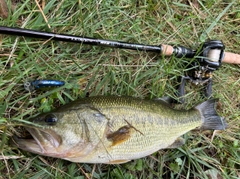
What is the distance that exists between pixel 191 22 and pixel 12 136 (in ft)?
7.48

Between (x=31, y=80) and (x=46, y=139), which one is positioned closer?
(x=46, y=139)

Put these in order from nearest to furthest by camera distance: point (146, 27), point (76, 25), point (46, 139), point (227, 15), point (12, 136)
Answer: point (46, 139) < point (12, 136) < point (76, 25) < point (146, 27) < point (227, 15)

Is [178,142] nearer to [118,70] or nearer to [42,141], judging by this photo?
[118,70]

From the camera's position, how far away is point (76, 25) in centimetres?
322

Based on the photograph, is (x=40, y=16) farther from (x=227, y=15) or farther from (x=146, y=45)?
(x=227, y=15)

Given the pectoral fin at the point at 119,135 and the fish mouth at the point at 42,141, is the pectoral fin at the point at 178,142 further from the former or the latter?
the fish mouth at the point at 42,141

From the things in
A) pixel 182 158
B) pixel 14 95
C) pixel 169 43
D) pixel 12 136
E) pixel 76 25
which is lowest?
pixel 182 158

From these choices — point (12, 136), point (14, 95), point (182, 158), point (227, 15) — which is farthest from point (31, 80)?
point (227, 15)

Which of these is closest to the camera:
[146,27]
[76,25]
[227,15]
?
[76,25]

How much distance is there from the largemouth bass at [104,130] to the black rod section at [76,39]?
1.79ft

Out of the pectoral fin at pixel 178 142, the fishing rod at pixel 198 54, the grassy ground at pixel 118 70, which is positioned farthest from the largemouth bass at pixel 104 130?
the fishing rod at pixel 198 54

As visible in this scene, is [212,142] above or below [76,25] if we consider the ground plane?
below

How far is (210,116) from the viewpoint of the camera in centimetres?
336

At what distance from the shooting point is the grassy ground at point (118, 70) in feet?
9.72
